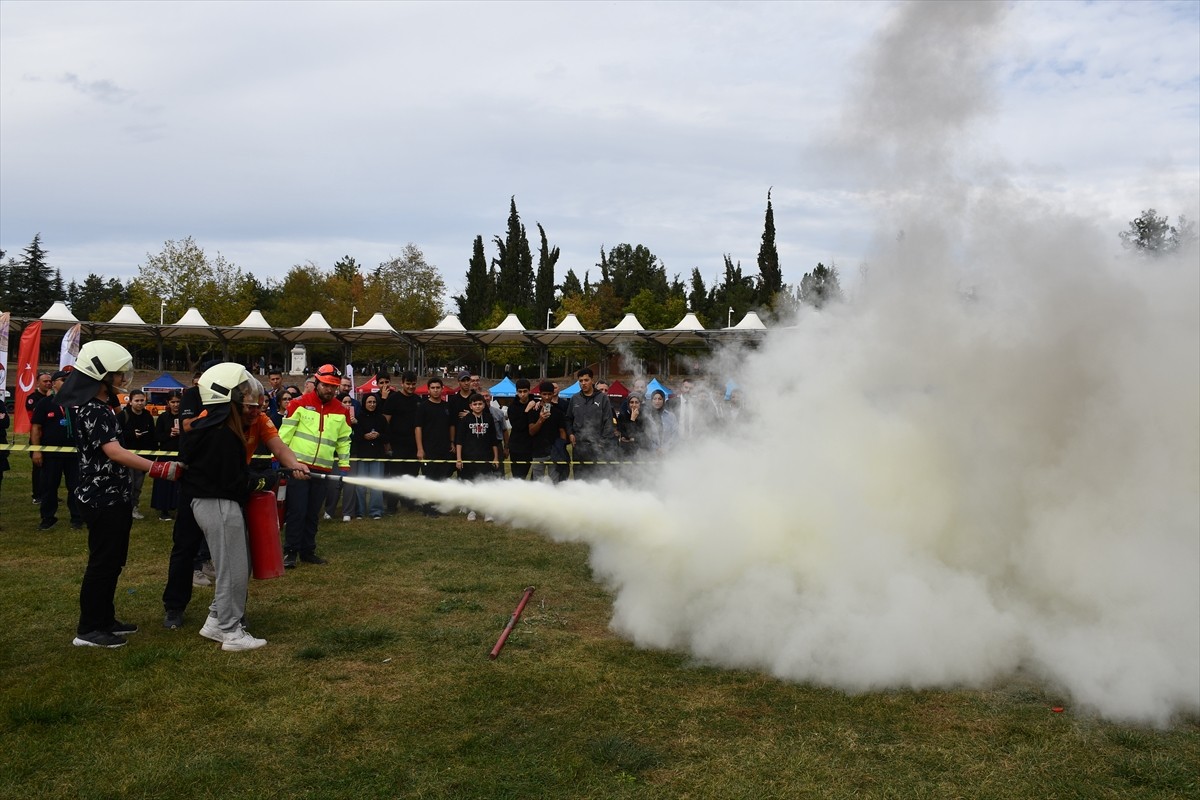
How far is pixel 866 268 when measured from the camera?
7680 mm

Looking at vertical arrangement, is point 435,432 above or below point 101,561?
above

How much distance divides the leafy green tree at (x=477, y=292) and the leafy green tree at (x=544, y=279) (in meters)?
3.77

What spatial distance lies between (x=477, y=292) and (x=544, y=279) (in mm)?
5999

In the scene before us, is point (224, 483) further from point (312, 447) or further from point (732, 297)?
point (732, 297)

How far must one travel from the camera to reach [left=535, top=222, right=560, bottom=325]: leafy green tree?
6494 centimetres

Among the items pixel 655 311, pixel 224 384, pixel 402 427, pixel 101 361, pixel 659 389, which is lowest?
pixel 402 427

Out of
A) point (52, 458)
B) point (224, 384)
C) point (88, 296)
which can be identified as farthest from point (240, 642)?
point (88, 296)

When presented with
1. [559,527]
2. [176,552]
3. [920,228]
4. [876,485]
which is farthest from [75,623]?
[920,228]

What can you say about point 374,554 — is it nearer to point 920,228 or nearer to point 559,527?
point 559,527

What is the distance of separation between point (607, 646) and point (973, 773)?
302 centimetres

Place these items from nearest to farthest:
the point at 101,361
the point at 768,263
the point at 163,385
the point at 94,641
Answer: the point at 101,361 < the point at 94,641 < the point at 768,263 < the point at 163,385

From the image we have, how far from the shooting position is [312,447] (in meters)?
9.90

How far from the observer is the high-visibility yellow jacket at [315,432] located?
990cm

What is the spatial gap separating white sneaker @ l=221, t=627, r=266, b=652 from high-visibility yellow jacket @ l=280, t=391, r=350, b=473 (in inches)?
123
